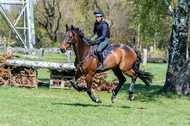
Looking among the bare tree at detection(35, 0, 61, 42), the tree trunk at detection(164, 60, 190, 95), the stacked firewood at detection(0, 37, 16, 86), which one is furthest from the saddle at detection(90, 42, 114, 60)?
the bare tree at detection(35, 0, 61, 42)

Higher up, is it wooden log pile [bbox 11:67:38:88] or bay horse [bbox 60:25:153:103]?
bay horse [bbox 60:25:153:103]

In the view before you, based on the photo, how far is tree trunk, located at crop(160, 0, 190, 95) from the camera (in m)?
14.5

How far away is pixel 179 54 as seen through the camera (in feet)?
49.0

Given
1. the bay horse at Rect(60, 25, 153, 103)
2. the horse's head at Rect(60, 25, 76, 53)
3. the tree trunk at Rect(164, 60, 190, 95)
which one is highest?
the horse's head at Rect(60, 25, 76, 53)

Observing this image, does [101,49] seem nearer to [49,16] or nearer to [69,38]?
[69,38]

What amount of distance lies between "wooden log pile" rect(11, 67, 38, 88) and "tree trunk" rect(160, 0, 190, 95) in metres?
6.31

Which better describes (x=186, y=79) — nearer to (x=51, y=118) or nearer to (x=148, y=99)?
(x=148, y=99)

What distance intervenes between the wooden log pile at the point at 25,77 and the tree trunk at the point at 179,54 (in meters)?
6.31

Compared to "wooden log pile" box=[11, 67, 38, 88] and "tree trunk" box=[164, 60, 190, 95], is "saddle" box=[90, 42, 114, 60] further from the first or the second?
"wooden log pile" box=[11, 67, 38, 88]

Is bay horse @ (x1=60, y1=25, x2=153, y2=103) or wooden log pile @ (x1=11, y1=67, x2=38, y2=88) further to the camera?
wooden log pile @ (x1=11, y1=67, x2=38, y2=88)

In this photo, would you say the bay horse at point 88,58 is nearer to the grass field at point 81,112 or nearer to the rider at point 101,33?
the rider at point 101,33

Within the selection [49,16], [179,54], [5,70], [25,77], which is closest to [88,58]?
[25,77]

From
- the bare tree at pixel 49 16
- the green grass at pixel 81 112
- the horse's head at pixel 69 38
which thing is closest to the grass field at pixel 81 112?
the green grass at pixel 81 112

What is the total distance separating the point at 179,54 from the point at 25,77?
7.52 m
